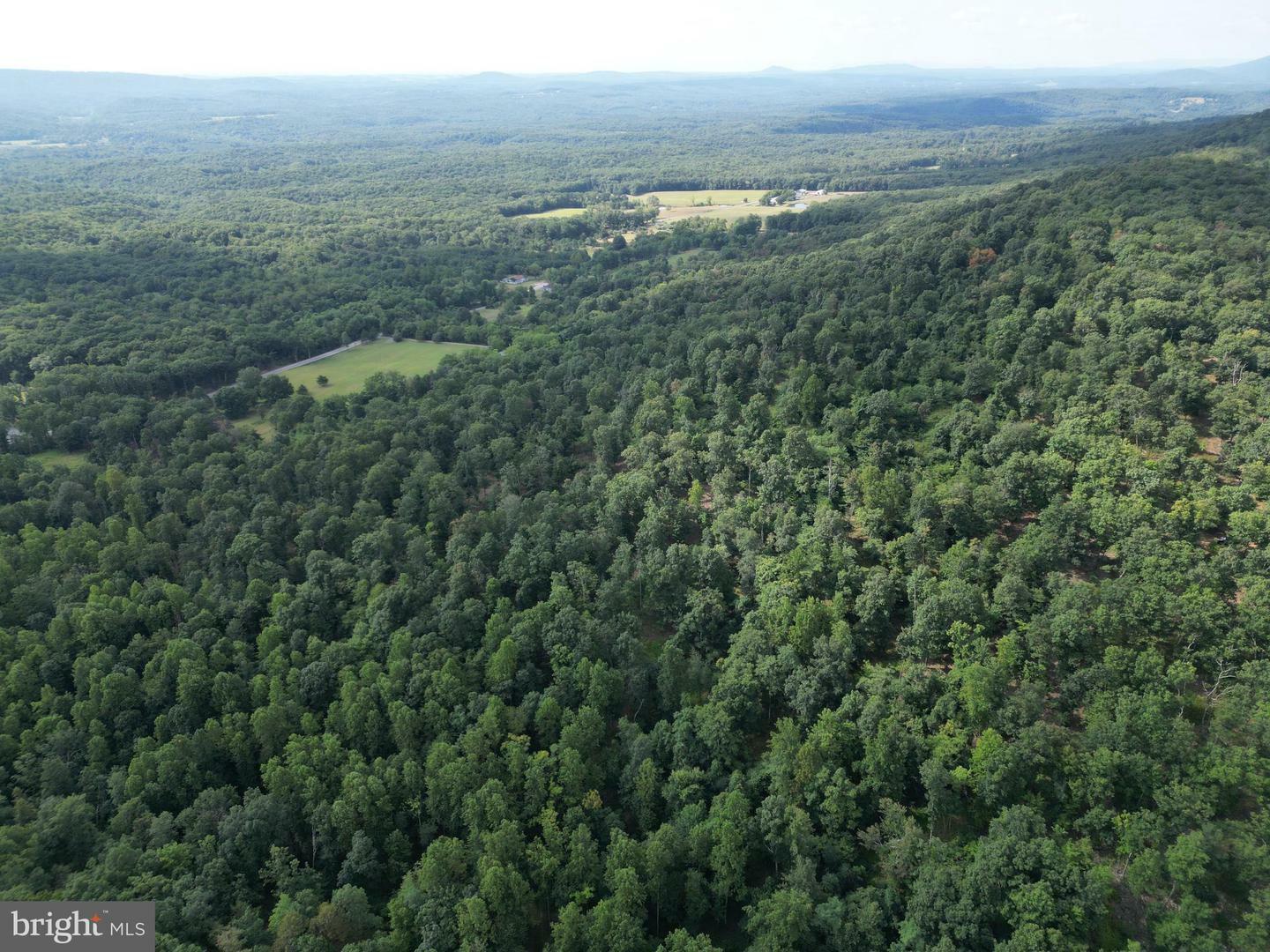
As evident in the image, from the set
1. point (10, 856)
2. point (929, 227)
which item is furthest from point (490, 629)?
point (929, 227)

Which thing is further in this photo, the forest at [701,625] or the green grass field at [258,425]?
the green grass field at [258,425]

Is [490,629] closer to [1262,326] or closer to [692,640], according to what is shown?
[692,640]
